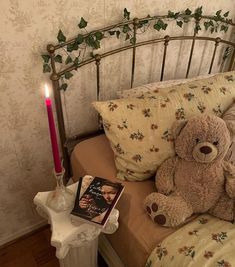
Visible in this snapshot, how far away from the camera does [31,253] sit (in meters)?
1.45

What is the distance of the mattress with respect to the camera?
90cm

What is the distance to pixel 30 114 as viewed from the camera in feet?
3.85

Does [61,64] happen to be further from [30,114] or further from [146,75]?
[146,75]

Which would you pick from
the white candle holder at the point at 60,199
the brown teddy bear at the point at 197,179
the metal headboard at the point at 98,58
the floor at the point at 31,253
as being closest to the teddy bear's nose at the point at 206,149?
the brown teddy bear at the point at 197,179

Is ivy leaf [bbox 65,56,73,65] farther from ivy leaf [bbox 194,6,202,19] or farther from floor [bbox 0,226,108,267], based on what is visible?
floor [bbox 0,226,108,267]

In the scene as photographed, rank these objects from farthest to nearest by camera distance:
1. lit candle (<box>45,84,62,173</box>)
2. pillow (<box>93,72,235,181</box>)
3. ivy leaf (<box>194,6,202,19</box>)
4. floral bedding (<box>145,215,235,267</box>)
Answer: ivy leaf (<box>194,6,202,19</box>)
pillow (<box>93,72,235,181</box>)
floral bedding (<box>145,215,235,267</box>)
lit candle (<box>45,84,62,173</box>)

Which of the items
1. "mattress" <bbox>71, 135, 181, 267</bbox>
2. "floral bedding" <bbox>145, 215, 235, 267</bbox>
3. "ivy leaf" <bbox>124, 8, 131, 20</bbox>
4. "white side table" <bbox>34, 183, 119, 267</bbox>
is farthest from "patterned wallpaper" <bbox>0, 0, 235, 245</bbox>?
"floral bedding" <bbox>145, 215, 235, 267</bbox>

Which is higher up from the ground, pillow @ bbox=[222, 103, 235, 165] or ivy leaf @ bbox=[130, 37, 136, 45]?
ivy leaf @ bbox=[130, 37, 136, 45]

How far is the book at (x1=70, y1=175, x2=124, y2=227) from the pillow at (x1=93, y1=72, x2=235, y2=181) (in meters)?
0.16

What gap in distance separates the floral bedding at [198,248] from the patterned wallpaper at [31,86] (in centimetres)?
73

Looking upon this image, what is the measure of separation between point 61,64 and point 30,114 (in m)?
0.26

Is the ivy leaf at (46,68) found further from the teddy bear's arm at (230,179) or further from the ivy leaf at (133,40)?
the teddy bear's arm at (230,179)

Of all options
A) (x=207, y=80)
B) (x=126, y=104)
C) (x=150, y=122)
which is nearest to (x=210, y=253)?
(x=150, y=122)

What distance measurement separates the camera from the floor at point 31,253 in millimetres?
1396
